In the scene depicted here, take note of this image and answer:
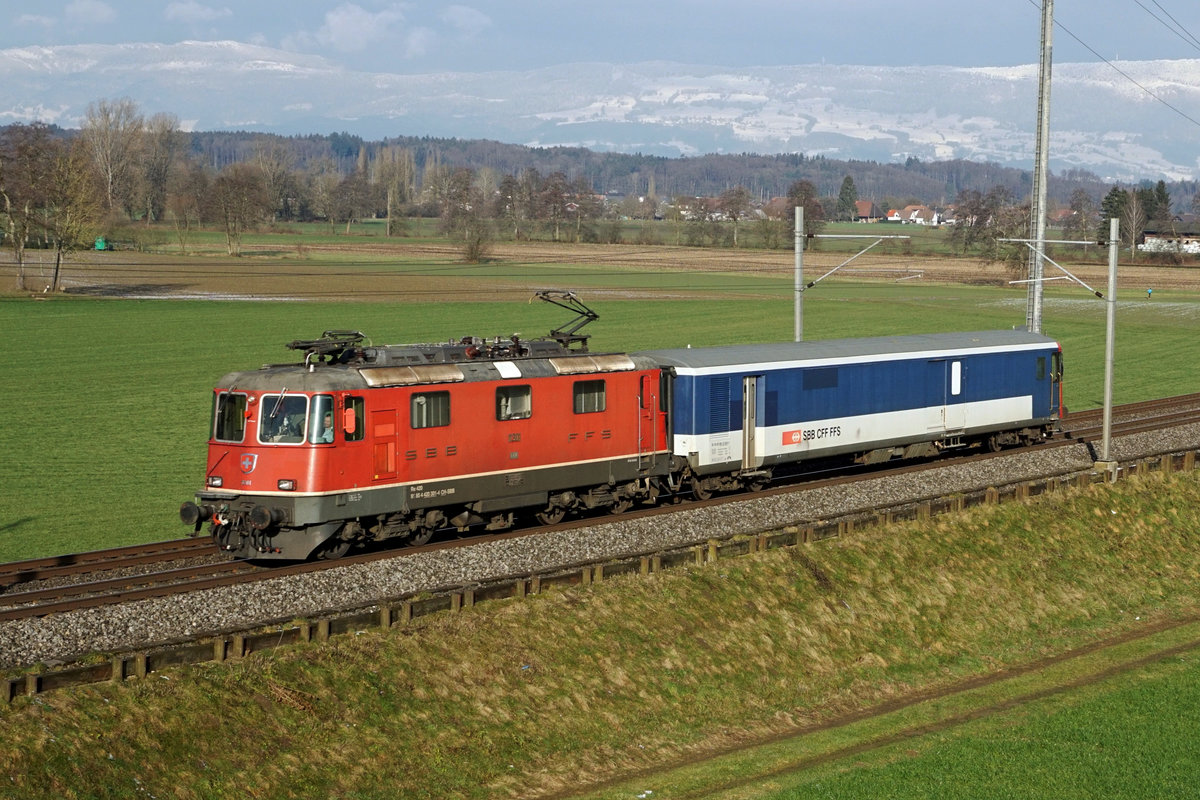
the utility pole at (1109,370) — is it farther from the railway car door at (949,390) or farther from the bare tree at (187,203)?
the bare tree at (187,203)

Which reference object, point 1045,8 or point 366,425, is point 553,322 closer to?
point 1045,8

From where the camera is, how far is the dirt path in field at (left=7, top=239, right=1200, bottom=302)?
91.9 metres

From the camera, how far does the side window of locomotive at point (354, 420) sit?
2328 centimetres

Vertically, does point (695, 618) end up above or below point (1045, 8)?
below

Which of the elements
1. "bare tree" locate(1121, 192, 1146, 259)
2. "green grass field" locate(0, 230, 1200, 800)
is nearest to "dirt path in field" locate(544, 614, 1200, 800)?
"green grass field" locate(0, 230, 1200, 800)

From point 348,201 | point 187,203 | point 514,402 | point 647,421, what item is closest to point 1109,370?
point 647,421

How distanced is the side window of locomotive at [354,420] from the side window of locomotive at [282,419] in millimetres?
746

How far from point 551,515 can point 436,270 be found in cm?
8831

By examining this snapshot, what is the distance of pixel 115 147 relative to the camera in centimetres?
17112

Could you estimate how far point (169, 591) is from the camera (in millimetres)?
21109

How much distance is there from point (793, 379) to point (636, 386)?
4912mm

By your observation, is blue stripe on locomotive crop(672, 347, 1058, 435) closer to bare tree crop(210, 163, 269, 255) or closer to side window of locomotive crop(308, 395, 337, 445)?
side window of locomotive crop(308, 395, 337, 445)

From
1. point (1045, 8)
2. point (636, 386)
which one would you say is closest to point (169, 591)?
point (636, 386)

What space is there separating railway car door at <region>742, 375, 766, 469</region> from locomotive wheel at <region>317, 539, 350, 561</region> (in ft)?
35.6
